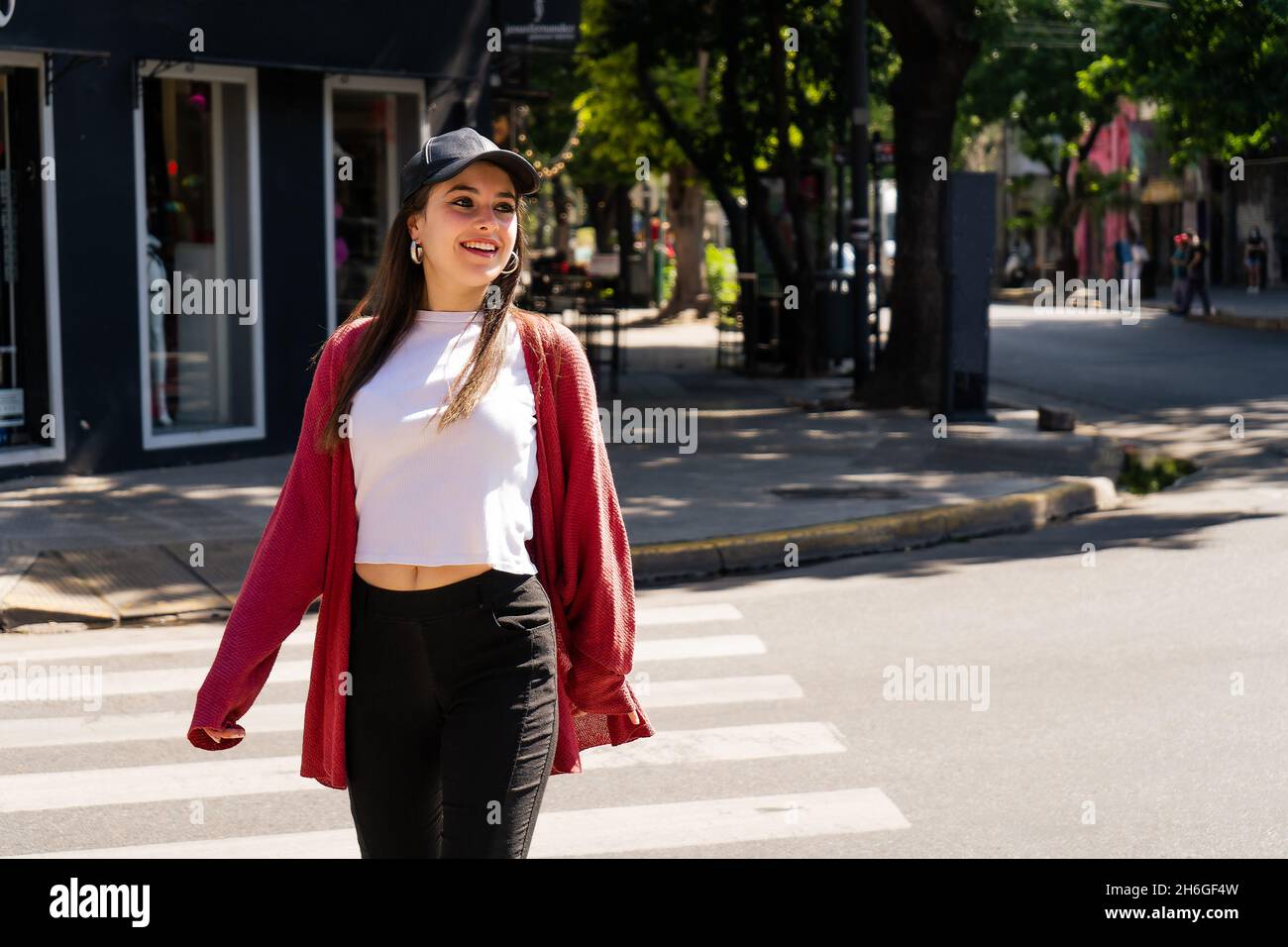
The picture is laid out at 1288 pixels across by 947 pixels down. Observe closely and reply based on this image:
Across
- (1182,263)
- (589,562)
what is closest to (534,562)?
(589,562)

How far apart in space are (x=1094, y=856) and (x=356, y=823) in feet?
8.15

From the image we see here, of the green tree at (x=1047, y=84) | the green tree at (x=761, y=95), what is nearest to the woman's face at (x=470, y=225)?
the green tree at (x=761, y=95)

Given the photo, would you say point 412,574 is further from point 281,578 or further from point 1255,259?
point 1255,259

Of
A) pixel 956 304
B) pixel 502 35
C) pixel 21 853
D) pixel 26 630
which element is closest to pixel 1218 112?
pixel 956 304

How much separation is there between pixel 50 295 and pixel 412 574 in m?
10.3

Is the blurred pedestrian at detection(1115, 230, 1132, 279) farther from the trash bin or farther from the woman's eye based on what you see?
the woman's eye

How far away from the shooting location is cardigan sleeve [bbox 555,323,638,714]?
12.5ft

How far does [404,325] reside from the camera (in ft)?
12.6

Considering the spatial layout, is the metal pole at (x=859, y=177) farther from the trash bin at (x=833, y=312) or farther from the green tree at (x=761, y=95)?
the green tree at (x=761, y=95)

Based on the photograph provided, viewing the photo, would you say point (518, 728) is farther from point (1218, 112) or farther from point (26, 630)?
point (1218, 112)

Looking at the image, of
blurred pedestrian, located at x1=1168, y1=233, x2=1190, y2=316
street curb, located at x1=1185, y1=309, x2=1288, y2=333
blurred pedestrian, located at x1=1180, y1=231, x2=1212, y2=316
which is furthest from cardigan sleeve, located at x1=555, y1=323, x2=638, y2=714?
blurred pedestrian, located at x1=1168, y1=233, x2=1190, y2=316

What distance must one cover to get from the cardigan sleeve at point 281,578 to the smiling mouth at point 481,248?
1.32 ft

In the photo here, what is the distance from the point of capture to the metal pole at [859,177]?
18250mm

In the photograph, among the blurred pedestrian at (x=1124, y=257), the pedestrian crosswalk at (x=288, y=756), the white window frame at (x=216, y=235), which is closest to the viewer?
the pedestrian crosswalk at (x=288, y=756)
